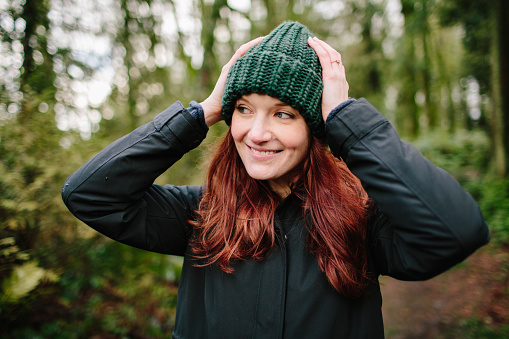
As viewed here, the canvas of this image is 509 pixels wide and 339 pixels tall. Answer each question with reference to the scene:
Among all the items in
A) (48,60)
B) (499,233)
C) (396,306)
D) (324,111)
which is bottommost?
(396,306)

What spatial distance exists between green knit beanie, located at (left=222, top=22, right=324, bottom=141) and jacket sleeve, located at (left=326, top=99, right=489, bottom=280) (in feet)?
0.63

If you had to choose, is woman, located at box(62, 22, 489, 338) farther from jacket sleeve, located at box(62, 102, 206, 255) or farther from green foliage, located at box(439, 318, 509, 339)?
green foliage, located at box(439, 318, 509, 339)

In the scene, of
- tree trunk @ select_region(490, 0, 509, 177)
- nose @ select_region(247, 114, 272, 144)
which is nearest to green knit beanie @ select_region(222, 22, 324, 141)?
nose @ select_region(247, 114, 272, 144)

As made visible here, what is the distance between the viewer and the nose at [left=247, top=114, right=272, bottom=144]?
1.63m

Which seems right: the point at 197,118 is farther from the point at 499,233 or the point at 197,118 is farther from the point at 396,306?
the point at 499,233

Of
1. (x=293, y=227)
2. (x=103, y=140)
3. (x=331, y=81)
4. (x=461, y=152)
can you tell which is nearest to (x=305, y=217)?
(x=293, y=227)

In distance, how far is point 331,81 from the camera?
161cm

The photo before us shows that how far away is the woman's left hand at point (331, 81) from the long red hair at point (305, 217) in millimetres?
255

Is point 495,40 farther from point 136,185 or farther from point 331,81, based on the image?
point 136,185

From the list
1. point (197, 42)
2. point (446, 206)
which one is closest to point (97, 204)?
point (446, 206)

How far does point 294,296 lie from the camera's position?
1.53 m

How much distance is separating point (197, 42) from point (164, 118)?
3395mm

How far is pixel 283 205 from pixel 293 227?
0.48ft

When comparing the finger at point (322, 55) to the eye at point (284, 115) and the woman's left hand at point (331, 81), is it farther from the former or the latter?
the eye at point (284, 115)
